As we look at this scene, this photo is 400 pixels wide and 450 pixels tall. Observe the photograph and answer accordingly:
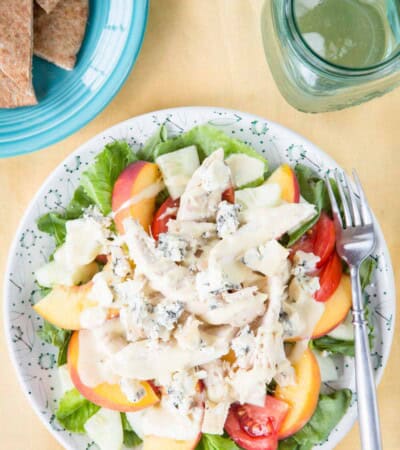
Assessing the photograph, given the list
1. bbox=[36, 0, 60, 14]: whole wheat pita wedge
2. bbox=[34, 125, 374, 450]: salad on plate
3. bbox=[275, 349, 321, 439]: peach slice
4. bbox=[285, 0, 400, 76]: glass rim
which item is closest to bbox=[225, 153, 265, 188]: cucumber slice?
bbox=[34, 125, 374, 450]: salad on plate

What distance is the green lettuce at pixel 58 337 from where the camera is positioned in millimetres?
1289

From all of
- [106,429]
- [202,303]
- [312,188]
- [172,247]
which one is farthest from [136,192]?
[106,429]

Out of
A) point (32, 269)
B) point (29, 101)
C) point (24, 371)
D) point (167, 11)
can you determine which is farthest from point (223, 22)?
point (24, 371)

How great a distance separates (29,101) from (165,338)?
1.73 ft

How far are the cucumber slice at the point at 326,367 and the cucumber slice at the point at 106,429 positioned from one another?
15.6 inches

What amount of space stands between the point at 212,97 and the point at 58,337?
22.1 inches

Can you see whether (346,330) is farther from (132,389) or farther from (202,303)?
(132,389)

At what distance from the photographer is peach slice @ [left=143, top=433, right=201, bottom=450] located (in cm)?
123

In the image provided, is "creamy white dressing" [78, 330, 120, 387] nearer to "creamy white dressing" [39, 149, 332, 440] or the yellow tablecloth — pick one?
"creamy white dressing" [39, 149, 332, 440]

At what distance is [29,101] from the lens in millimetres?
1314

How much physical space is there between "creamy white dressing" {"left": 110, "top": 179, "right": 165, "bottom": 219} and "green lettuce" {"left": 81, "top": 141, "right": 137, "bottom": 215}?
4cm

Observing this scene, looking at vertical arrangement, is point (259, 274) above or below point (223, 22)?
below

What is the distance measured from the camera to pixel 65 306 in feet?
4.15

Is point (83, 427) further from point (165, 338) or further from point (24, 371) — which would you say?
point (165, 338)
